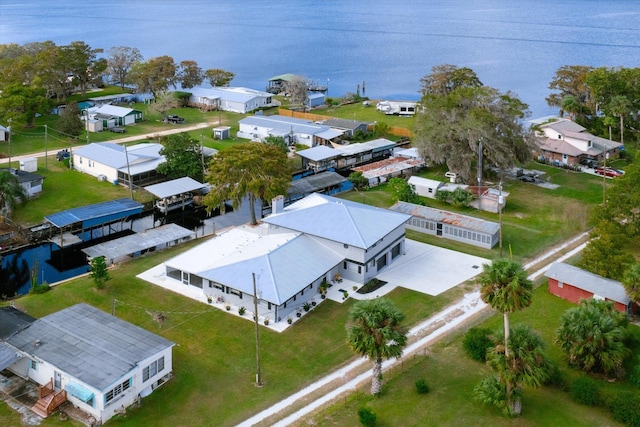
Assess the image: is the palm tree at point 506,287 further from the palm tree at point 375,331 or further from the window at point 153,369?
the window at point 153,369

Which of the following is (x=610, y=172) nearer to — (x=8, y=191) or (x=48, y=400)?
(x=48, y=400)

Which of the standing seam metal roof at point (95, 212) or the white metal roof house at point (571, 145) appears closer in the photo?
the standing seam metal roof at point (95, 212)

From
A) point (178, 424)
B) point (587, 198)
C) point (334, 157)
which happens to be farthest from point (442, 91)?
point (178, 424)

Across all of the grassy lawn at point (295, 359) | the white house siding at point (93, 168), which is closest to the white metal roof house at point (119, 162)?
the white house siding at point (93, 168)

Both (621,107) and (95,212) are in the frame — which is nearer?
(95,212)

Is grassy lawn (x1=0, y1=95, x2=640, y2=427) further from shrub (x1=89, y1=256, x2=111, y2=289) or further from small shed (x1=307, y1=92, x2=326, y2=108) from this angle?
small shed (x1=307, y1=92, x2=326, y2=108)

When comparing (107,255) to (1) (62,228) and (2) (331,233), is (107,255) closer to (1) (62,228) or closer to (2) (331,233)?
(1) (62,228)

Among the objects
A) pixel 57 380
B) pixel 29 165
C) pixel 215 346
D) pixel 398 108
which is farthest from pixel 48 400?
pixel 398 108
